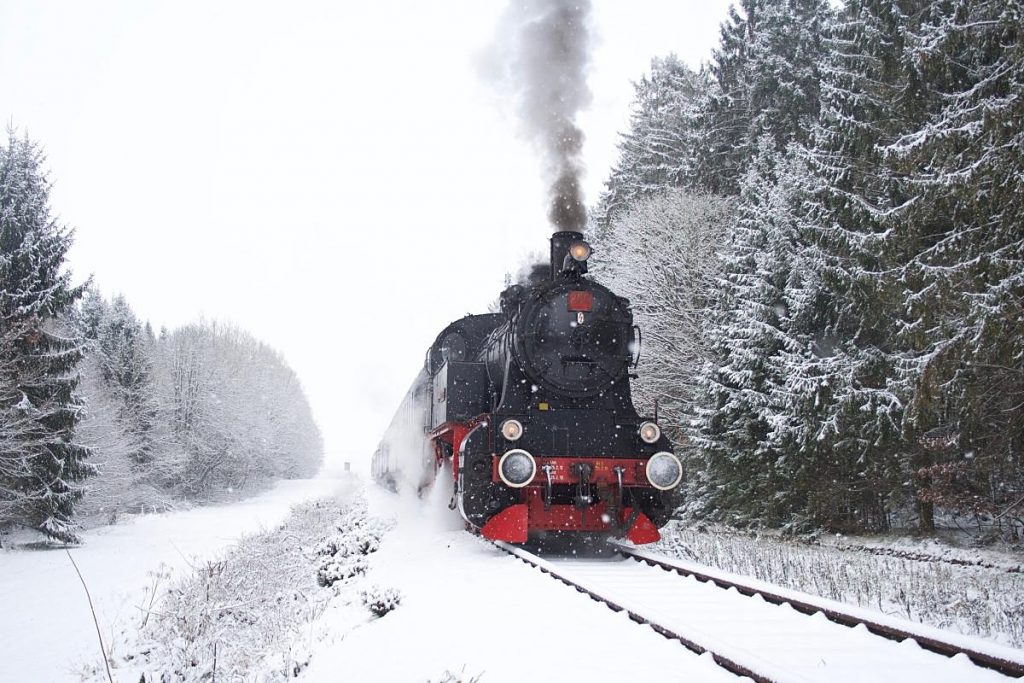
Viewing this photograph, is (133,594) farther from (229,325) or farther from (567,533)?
(229,325)

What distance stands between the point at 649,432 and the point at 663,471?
0.55m

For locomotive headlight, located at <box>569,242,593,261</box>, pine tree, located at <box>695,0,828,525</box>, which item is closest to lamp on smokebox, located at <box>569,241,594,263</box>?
locomotive headlight, located at <box>569,242,593,261</box>

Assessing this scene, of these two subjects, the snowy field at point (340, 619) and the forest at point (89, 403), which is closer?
the snowy field at point (340, 619)

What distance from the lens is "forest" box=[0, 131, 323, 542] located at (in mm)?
14828

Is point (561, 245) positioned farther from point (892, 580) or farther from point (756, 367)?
point (892, 580)

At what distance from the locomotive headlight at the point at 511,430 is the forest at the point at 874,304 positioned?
14.7 feet

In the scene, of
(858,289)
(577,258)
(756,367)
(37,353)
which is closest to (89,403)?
(37,353)

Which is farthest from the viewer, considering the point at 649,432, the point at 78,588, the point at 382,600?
the point at 78,588

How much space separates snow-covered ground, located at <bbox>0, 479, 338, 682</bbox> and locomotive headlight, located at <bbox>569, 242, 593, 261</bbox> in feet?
21.2

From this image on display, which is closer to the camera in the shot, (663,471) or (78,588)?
(663,471)

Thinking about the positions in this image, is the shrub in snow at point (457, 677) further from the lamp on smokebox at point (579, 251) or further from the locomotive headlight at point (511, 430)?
the lamp on smokebox at point (579, 251)

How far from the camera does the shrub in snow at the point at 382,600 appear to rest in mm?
6637

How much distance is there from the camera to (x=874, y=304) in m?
11.3

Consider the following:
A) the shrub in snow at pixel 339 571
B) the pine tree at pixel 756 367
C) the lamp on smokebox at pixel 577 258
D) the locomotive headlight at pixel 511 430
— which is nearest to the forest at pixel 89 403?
the shrub in snow at pixel 339 571
